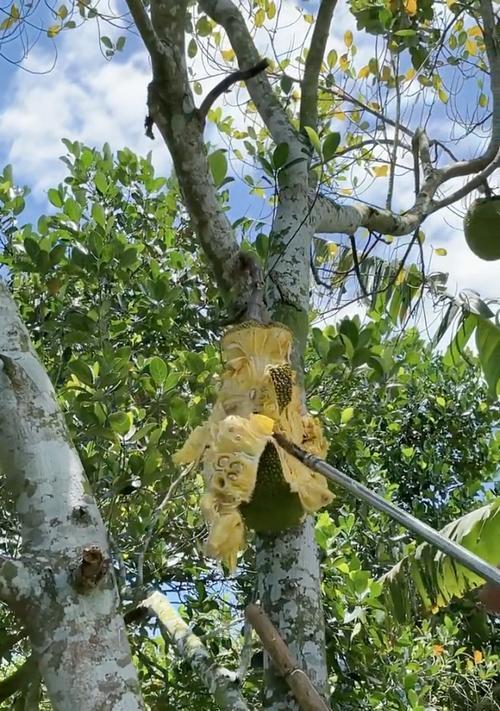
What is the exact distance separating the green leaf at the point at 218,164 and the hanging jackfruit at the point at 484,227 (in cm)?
64

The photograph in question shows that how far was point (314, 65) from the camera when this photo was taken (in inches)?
73.9

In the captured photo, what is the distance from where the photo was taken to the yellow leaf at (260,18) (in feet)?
9.17

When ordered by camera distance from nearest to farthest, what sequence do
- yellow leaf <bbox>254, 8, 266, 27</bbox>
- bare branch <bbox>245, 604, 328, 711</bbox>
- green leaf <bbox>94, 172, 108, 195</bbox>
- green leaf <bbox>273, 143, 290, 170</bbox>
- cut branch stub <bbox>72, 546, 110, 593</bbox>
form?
cut branch stub <bbox>72, 546, 110, 593</bbox>, bare branch <bbox>245, 604, 328, 711</bbox>, green leaf <bbox>273, 143, 290, 170</bbox>, yellow leaf <bbox>254, 8, 266, 27</bbox>, green leaf <bbox>94, 172, 108, 195</bbox>

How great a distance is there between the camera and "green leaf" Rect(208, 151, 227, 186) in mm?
1746

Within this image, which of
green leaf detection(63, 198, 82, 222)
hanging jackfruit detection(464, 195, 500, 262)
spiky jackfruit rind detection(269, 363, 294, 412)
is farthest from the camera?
green leaf detection(63, 198, 82, 222)

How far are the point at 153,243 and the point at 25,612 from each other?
224 cm

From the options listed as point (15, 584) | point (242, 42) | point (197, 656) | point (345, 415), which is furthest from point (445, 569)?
point (15, 584)

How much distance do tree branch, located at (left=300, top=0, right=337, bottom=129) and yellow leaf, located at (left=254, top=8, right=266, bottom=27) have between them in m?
0.96

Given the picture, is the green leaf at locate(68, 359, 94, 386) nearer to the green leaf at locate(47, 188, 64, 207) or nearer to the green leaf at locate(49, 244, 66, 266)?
the green leaf at locate(49, 244, 66, 266)

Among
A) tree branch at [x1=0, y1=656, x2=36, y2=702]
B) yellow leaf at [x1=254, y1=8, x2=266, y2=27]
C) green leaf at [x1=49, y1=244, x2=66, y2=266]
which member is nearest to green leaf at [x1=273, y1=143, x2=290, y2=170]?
green leaf at [x1=49, y1=244, x2=66, y2=266]

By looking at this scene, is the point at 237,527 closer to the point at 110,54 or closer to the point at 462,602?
the point at 110,54

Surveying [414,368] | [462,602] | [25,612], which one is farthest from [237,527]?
[462,602]

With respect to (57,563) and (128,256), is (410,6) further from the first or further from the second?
(57,563)

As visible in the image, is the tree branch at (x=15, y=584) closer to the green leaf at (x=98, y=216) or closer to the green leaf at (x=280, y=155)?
the green leaf at (x=280, y=155)
